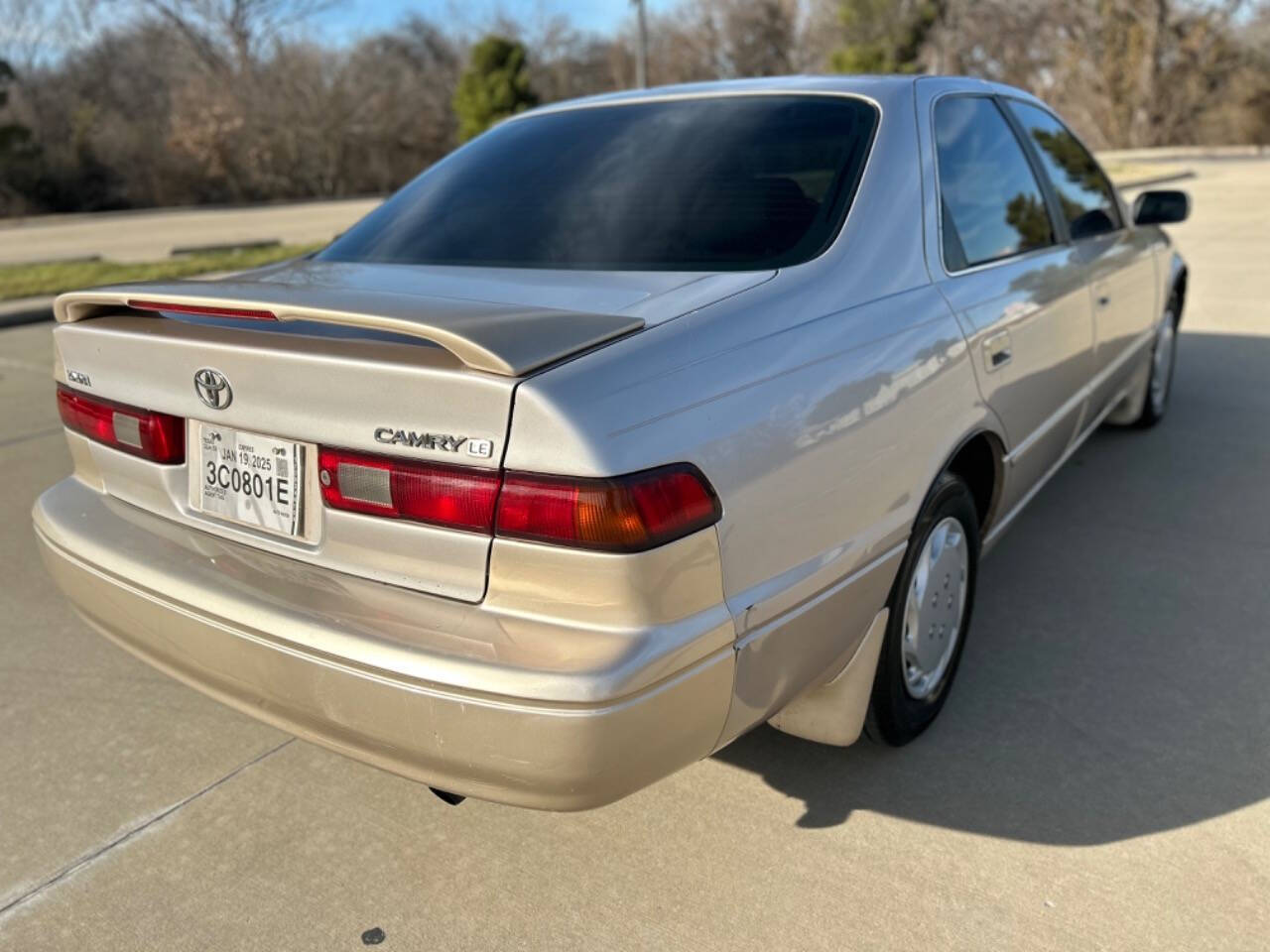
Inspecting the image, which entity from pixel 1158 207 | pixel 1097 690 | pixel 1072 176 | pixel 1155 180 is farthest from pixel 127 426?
pixel 1155 180

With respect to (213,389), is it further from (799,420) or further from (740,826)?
(740,826)

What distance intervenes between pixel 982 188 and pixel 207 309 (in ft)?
6.88

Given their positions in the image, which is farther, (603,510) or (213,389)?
(213,389)

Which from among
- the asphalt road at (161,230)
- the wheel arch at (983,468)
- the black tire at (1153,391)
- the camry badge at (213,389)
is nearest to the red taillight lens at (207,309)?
the camry badge at (213,389)

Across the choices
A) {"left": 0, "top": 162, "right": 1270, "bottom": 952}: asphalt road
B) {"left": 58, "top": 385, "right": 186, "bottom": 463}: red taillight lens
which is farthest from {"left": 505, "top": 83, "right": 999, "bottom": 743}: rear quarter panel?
{"left": 58, "top": 385, "right": 186, "bottom": 463}: red taillight lens

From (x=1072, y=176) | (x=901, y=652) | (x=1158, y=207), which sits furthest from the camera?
(x=1158, y=207)

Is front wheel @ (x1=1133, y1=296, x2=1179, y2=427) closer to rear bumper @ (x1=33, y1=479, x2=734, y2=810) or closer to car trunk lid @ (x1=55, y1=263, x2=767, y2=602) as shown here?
car trunk lid @ (x1=55, y1=263, x2=767, y2=602)

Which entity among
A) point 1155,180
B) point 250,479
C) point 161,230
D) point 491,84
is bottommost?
point 161,230

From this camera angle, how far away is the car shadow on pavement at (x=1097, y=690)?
7.95 feet

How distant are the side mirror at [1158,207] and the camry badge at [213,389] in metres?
3.82

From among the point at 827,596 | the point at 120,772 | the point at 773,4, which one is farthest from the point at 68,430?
the point at 773,4

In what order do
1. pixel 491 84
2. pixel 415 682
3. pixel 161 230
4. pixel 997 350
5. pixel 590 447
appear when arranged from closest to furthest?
pixel 590 447
pixel 415 682
pixel 997 350
pixel 161 230
pixel 491 84

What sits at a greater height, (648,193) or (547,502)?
(648,193)

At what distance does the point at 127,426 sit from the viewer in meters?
2.28
